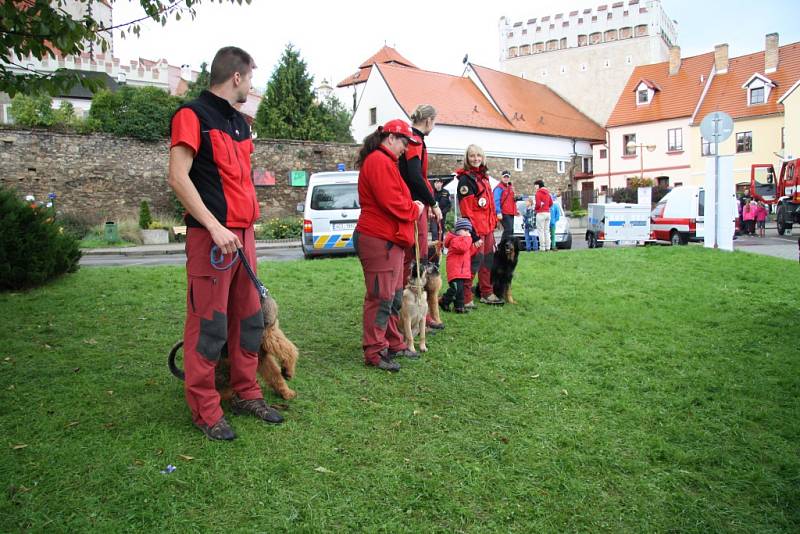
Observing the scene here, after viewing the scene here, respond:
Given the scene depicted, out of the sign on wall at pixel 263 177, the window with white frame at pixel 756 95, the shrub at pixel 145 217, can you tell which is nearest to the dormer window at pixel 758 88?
the window with white frame at pixel 756 95

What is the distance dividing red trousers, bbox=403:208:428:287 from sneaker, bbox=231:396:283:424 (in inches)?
89.9

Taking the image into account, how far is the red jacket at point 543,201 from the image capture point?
16.9 metres

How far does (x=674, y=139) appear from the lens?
159 ft

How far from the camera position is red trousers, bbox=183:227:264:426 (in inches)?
143

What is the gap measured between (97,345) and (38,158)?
25.9 meters

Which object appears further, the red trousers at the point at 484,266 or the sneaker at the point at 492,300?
the sneaker at the point at 492,300

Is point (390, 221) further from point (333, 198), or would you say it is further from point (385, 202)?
point (333, 198)

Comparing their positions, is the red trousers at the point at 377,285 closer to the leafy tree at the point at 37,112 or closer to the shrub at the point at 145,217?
the shrub at the point at 145,217

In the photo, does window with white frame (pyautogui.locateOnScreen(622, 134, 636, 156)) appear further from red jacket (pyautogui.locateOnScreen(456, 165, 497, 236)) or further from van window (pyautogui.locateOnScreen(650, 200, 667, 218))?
red jacket (pyautogui.locateOnScreen(456, 165, 497, 236))

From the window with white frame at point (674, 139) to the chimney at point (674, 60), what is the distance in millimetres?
5818

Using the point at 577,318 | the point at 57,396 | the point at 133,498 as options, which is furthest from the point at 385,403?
the point at 577,318

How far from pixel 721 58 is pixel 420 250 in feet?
168

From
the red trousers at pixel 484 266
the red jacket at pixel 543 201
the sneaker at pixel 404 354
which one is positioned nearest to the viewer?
the sneaker at pixel 404 354

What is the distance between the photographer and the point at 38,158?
2747 cm
